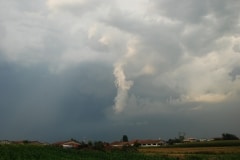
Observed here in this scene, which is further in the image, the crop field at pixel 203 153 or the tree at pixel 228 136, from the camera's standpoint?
the tree at pixel 228 136

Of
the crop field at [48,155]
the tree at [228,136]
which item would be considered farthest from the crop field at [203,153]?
the tree at [228,136]

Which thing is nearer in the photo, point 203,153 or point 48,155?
point 48,155

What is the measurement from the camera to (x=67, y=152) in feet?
209

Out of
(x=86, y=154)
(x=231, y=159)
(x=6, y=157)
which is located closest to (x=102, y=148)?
(x=86, y=154)

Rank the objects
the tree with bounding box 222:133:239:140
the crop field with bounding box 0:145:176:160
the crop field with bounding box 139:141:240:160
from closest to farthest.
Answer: the crop field with bounding box 0:145:176:160, the crop field with bounding box 139:141:240:160, the tree with bounding box 222:133:239:140

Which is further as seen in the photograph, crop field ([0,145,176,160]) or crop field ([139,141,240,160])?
crop field ([139,141,240,160])

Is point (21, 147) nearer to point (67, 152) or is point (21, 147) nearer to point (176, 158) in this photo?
point (67, 152)

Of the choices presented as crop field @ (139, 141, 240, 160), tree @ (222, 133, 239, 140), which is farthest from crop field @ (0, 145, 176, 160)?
tree @ (222, 133, 239, 140)

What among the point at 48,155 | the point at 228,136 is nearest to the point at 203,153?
the point at 48,155

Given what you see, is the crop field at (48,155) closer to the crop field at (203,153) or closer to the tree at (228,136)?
the crop field at (203,153)

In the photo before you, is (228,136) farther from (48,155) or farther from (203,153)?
(48,155)

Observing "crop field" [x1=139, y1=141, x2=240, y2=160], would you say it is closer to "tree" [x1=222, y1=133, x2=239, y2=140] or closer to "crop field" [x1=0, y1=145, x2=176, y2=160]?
"crop field" [x1=0, y1=145, x2=176, y2=160]

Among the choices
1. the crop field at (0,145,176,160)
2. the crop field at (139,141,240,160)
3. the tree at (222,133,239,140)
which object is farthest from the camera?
the tree at (222,133,239,140)

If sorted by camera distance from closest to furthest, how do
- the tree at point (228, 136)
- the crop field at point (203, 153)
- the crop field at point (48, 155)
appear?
the crop field at point (48, 155) < the crop field at point (203, 153) < the tree at point (228, 136)
